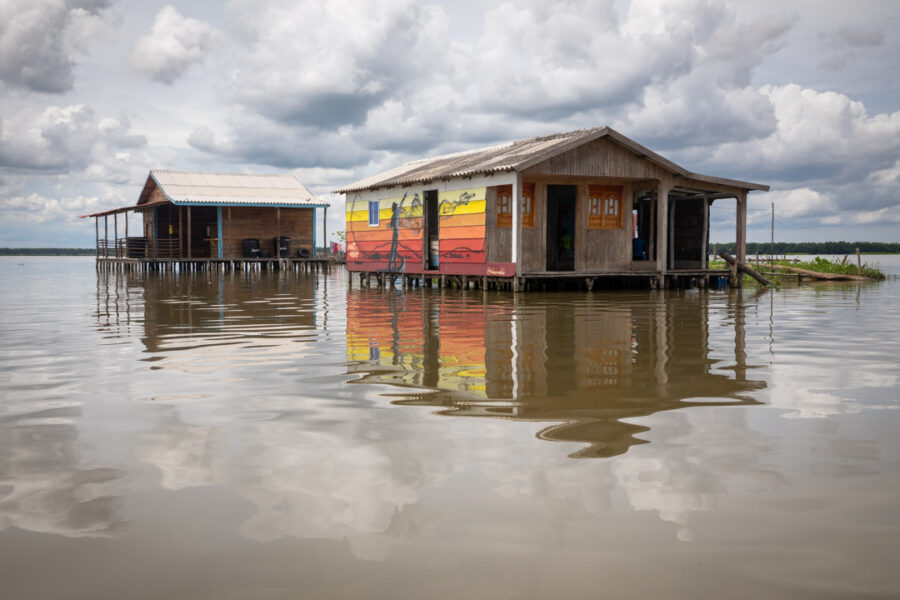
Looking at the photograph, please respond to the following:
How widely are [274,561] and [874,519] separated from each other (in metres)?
2.26

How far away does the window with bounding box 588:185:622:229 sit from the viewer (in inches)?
800

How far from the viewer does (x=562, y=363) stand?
22.6ft

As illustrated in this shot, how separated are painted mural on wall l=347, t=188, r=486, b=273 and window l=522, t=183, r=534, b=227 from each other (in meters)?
1.18

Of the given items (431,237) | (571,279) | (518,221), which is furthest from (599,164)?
(431,237)

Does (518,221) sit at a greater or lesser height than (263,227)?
lesser

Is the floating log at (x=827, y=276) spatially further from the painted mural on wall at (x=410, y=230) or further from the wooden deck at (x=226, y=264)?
the wooden deck at (x=226, y=264)

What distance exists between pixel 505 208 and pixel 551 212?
410 centimetres

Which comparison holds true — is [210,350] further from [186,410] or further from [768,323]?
[768,323]

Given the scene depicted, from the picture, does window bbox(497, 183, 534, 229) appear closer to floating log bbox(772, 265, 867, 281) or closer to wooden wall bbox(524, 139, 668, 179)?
wooden wall bbox(524, 139, 668, 179)

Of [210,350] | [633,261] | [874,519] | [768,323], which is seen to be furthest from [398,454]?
[633,261]

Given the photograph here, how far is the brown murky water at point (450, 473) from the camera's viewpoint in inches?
101

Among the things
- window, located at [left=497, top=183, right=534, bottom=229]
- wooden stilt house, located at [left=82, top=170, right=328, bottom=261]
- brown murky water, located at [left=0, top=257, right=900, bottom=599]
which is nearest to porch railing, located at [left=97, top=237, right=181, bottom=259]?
wooden stilt house, located at [left=82, top=170, right=328, bottom=261]

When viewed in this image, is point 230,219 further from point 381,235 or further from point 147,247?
point 381,235

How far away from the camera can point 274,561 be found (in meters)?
2.65
